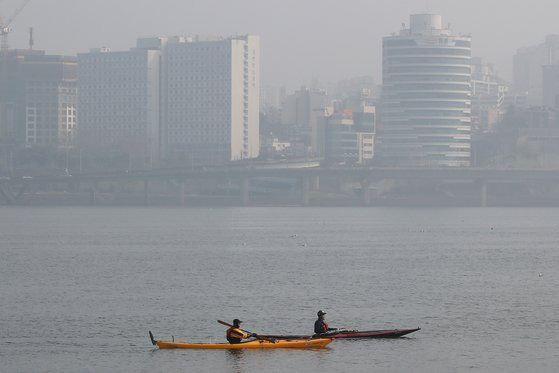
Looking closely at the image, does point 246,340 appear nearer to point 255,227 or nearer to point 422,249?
point 422,249

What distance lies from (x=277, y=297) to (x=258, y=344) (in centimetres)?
1792

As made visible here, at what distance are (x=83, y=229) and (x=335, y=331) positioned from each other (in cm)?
9154

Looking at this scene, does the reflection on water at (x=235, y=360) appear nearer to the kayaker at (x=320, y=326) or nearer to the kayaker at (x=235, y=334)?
the kayaker at (x=235, y=334)

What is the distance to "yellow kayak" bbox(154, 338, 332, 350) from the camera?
56.2 m

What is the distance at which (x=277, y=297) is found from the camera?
74.4 metres

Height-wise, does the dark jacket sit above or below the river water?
above

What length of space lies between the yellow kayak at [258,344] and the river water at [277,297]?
285mm

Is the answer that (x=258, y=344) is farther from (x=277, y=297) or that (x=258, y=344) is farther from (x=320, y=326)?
(x=277, y=297)

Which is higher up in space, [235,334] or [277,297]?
[235,334]

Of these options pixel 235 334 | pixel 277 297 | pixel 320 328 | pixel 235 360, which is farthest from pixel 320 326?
pixel 277 297

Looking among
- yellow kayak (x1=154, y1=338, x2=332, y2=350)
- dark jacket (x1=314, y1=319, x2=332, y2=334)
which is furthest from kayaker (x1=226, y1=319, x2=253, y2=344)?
dark jacket (x1=314, y1=319, x2=332, y2=334)

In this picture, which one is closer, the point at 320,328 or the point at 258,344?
the point at 258,344

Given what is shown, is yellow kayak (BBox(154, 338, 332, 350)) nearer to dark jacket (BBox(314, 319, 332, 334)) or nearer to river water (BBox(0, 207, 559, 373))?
river water (BBox(0, 207, 559, 373))

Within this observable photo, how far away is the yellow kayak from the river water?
11.2 inches
